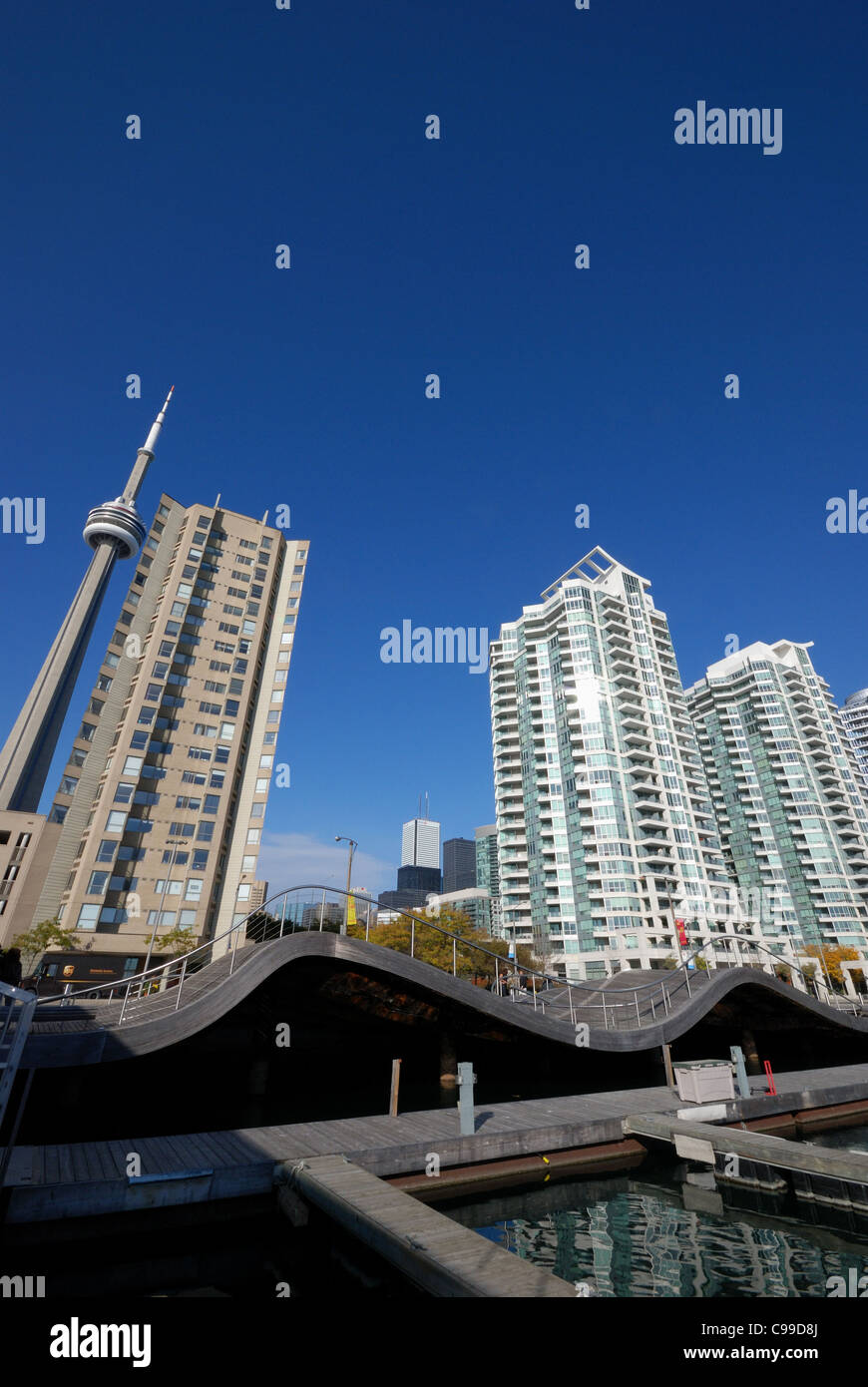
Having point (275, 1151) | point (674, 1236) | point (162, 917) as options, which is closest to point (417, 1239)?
point (275, 1151)

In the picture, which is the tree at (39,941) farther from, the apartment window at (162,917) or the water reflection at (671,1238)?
the water reflection at (671,1238)

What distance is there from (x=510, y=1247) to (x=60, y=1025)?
36.3 ft

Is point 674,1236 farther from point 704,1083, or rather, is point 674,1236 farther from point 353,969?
point 353,969

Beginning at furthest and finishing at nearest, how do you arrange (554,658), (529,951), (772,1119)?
(554,658) < (529,951) < (772,1119)

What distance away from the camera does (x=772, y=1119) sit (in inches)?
679

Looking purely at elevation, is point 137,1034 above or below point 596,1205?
above

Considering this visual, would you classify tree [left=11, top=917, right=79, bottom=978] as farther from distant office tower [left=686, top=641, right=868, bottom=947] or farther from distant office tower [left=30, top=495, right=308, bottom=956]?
distant office tower [left=686, top=641, right=868, bottom=947]

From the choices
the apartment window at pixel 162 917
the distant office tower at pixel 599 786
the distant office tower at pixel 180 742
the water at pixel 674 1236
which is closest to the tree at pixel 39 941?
the distant office tower at pixel 180 742

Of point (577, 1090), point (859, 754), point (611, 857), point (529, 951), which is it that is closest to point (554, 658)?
point (611, 857)

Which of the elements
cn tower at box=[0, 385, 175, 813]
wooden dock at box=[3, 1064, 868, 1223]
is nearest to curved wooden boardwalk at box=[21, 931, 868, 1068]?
wooden dock at box=[3, 1064, 868, 1223]

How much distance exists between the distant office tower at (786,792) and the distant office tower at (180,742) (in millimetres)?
85607

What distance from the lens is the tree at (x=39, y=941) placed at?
42.6 m

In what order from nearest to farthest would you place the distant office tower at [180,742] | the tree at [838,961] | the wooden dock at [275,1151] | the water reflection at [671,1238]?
the water reflection at [671,1238] → the wooden dock at [275,1151] → the distant office tower at [180,742] → the tree at [838,961]
